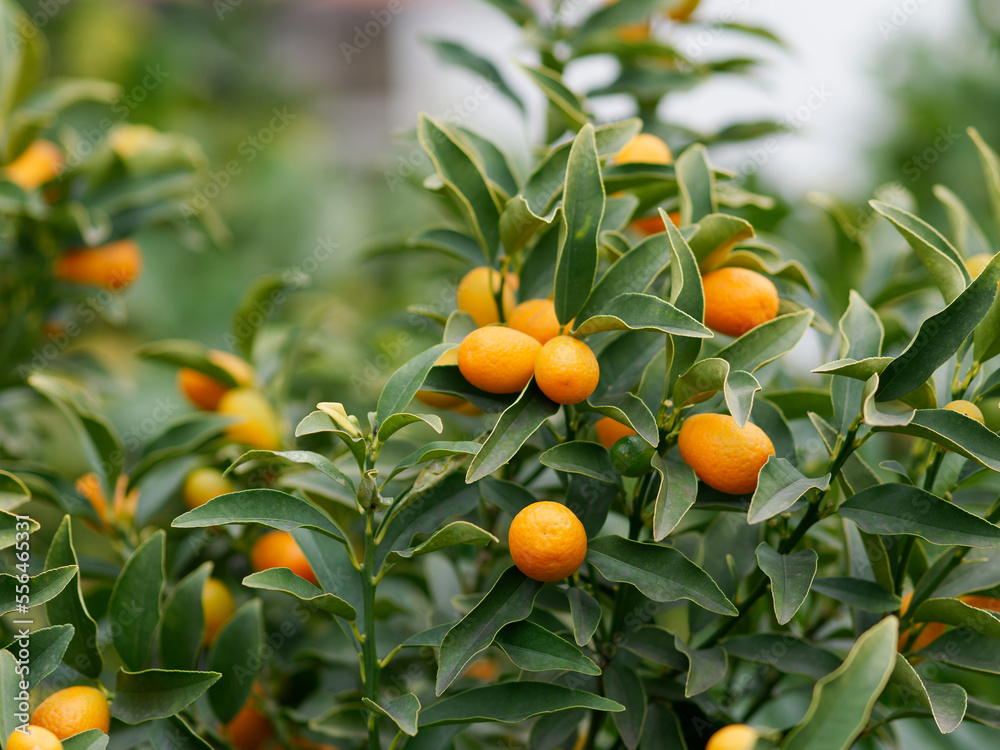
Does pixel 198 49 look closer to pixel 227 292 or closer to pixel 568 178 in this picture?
pixel 227 292

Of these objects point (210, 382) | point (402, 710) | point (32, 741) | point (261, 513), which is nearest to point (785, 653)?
point (402, 710)

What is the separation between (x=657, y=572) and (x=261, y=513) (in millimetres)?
252

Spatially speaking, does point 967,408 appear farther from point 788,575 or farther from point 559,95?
point 559,95

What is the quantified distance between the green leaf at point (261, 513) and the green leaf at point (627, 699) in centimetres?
21

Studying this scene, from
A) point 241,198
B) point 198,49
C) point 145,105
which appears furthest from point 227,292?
point 198,49

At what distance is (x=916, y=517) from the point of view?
0.50 meters

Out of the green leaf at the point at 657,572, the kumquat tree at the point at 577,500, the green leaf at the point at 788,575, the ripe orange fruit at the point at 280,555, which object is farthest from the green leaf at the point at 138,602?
the green leaf at the point at 788,575

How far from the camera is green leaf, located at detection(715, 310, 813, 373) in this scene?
0.52 metres

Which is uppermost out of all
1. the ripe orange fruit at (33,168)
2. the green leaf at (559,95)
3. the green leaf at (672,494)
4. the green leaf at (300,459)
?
the green leaf at (559,95)

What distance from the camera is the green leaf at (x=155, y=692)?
1.73ft

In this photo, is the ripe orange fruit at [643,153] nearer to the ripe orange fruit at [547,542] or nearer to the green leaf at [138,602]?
the ripe orange fruit at [547,542]

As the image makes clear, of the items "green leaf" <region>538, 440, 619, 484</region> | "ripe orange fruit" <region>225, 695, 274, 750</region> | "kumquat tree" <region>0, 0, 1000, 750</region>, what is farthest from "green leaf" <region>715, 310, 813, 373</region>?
"ripe orange fruit" <region>225, 695, 274, 750</region>

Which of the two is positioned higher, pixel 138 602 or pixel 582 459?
pixel 582 459

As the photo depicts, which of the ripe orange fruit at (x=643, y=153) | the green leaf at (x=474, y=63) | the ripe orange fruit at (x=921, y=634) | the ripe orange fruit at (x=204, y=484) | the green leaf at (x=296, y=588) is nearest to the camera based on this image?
the green leaf at (x=296, y=588)
